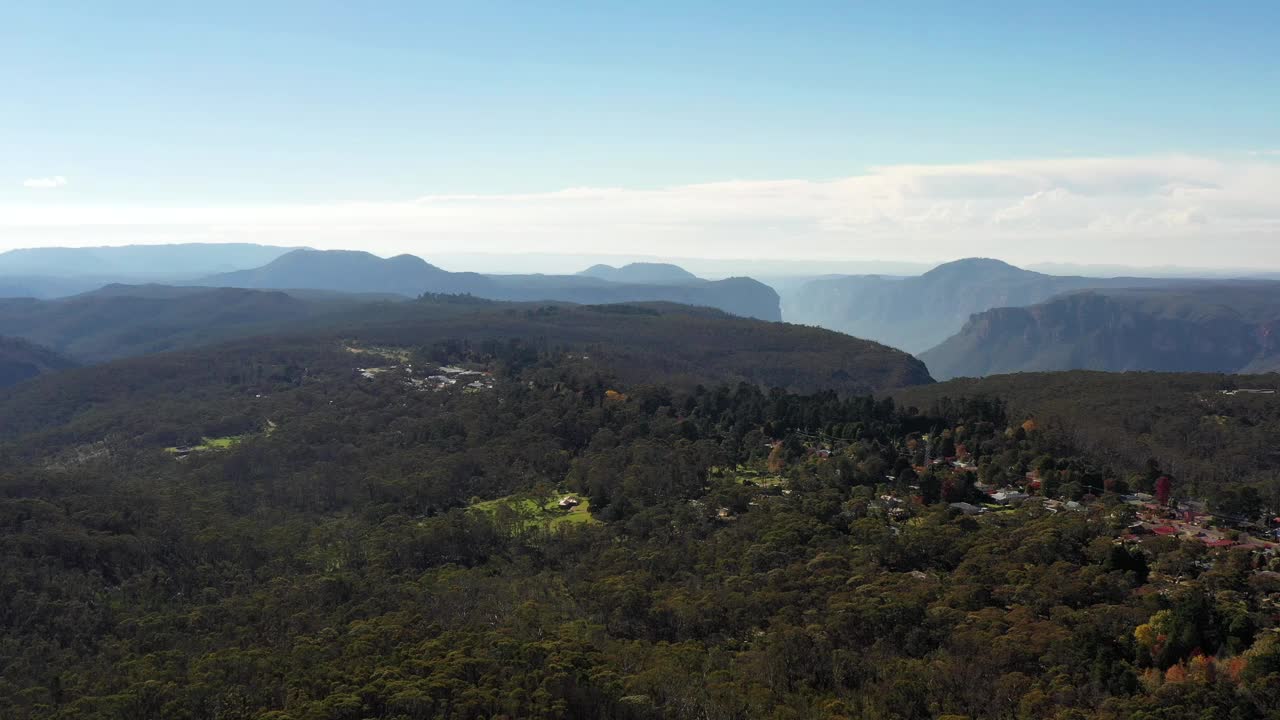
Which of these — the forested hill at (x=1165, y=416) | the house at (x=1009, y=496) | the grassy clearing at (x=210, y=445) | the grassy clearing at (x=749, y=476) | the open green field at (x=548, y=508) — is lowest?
the open green field at (x=548, y=508)

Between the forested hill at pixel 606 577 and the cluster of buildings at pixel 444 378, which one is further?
the cluster of buildings at pixel 444 378

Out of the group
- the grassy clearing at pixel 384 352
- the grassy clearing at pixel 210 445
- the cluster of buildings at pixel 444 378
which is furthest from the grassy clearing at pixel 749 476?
the grassy clearing at pixel 384 352

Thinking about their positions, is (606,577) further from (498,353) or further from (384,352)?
(384,352)

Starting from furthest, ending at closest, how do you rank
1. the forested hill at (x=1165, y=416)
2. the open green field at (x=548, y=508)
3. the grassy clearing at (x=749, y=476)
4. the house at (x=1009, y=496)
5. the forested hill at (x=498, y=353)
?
the forested hill at (x=498, y=353) < the forested hill at (x=1165, y=416) < the grassy clearing at (x=749, y=476) < the open green field at (x=548, y=508) < the house at (x=1009, y=496)

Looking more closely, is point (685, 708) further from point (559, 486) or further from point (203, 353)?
point (203, 353)

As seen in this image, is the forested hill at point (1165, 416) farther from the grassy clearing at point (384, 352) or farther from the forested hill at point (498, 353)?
the grassy clearing at point (384, 352)

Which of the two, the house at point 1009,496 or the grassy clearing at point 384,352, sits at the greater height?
the grassy clearing at point 384,352

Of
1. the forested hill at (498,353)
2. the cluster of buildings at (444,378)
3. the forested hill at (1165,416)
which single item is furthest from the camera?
the forested hill at (498,353)

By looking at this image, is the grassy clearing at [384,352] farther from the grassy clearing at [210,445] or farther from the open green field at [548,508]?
the open green field at [548,508]
